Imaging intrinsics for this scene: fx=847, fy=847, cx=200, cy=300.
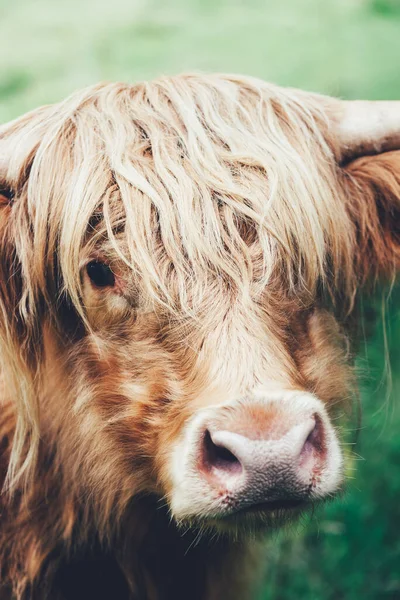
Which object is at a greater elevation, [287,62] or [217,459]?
[287,62]

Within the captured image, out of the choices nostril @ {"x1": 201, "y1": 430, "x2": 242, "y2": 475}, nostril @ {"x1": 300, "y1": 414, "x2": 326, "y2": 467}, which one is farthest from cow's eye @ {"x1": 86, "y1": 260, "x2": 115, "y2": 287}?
nostril @ {"x1": 300, "y1": 414, "x2": 326, "y2": 467}

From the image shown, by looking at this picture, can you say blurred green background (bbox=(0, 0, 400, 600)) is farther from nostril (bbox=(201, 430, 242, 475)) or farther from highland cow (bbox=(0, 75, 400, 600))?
nostril (bbox=(201, 430, 242, 475))

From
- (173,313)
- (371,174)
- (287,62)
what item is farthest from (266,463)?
(287,62)

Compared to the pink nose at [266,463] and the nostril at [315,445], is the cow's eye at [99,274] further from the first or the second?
the nostril at [315,445]

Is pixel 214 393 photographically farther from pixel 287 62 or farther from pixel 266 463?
pixel 287 62

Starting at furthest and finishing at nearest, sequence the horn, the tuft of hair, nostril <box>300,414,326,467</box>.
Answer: the horn
the tuft of hair
nostril <box>300,414,326,467</box>

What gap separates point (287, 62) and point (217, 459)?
2.85 m

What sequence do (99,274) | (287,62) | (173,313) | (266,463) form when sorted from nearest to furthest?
(266,463) → (173,313) → (99,274) → (287,62)

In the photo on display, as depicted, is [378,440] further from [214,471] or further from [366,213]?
[214,471]

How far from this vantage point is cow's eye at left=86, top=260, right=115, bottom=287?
242 cm

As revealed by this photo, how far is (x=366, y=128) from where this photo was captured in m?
2.64

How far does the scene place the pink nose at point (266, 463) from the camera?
6.33 feet

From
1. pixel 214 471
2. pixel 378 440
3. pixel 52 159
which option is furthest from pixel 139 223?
pixel 378 440

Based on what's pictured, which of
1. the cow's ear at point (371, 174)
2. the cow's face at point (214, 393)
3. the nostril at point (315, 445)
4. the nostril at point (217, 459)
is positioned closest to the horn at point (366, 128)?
the cow's ear at point (371, 174)
